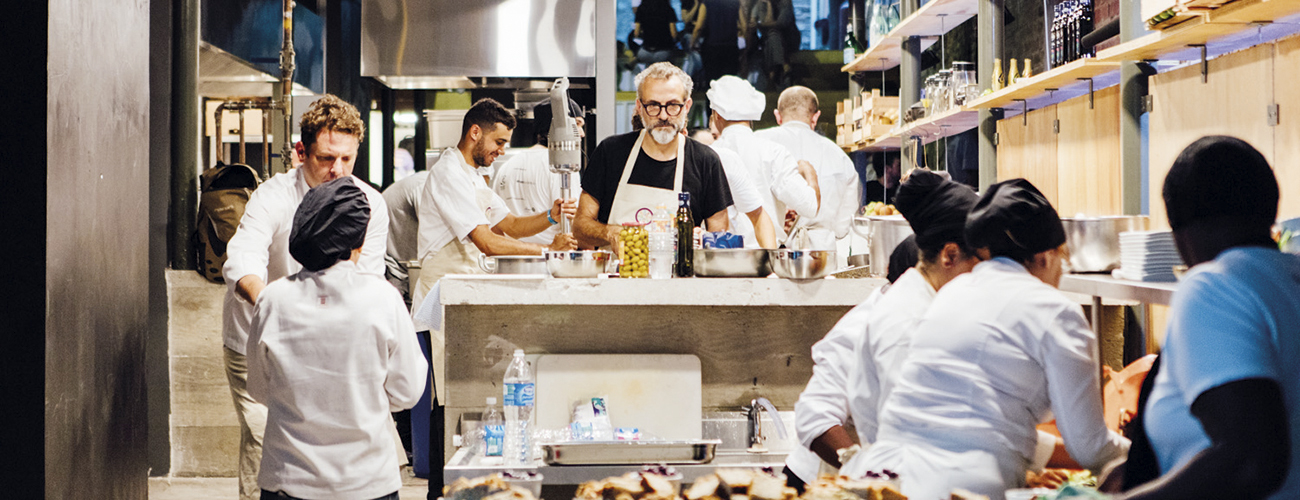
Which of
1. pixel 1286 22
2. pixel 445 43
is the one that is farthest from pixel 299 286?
pixel 445 43

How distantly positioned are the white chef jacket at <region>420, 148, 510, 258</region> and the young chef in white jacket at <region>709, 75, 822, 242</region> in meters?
A: 1.09

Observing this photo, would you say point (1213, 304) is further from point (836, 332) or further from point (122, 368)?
point (122, 368)

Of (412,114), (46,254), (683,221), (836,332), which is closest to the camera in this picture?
(836,332)

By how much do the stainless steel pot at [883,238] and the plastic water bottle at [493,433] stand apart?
1.19 m

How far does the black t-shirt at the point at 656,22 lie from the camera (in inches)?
294

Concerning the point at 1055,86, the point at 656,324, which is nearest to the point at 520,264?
the point at 656,324

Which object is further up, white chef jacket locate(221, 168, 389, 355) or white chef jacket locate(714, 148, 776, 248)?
white chef jacket locate(714, 148, 776, 248)

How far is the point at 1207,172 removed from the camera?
136cm

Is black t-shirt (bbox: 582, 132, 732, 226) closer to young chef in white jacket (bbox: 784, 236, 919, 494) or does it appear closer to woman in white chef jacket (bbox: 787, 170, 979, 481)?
young chef in white jacket (bbox: 784, 236, 919, 494)

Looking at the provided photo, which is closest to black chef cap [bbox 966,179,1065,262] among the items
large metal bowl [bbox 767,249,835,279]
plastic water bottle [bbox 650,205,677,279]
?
large metal bowl [bbox 767,249,835,279]

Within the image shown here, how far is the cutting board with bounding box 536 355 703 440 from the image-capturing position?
3.05 m

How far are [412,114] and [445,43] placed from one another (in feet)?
3.08

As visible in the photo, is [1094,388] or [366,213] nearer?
[1094,388]

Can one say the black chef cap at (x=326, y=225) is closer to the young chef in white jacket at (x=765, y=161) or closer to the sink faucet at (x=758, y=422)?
the sink faucet at (x=758, y=422)
